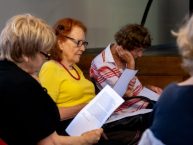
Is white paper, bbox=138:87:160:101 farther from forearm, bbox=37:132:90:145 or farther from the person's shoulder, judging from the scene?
forearm, bbox=37:132:90:145

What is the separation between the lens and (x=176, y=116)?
4.21 feet

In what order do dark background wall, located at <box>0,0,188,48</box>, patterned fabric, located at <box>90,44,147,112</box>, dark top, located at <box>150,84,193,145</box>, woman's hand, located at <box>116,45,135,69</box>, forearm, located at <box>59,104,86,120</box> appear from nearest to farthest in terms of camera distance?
dark top, located at <box>150,84,193,145</box>
forearm, located at <box>59,104,86,120</box>
patterned fabric, located at <box>90,44,147,112</box>
woman's hand, located at <box>116,45,135,69</box>
dark background wall, located at <box>0,0,188,48</box>

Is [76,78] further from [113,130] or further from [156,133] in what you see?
[156,133]

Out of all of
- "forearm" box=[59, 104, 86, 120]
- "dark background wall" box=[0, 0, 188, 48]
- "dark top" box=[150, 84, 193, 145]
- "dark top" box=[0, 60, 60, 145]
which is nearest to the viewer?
"dark top" box=[150, 84, 193, 145]

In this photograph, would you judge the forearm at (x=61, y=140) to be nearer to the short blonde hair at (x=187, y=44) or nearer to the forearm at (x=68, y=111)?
the forearm at (x=68, y=111)

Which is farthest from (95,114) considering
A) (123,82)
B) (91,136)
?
(123,82)

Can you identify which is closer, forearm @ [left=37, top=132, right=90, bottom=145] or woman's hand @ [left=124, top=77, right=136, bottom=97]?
forearm @ [left=37, top=132, right=90, bottom=145]

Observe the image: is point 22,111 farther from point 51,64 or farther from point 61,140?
point 51,64

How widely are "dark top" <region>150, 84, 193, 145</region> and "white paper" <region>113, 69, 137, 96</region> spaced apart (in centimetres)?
131

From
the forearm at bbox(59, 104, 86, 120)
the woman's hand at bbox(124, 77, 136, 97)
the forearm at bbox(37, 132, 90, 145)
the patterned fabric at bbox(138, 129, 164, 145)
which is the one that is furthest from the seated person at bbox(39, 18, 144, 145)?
the patterned fabric at bbox(138, 129, 164, 145)

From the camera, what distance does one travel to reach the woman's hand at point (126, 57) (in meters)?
2.87

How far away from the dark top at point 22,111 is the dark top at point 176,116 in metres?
0.55

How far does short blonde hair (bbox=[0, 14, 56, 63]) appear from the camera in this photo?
5.89 ft

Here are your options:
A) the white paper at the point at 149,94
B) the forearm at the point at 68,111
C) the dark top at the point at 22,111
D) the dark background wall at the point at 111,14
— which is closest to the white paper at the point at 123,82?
the white paper at the point at 149,94
